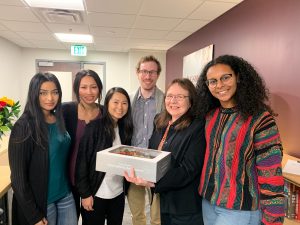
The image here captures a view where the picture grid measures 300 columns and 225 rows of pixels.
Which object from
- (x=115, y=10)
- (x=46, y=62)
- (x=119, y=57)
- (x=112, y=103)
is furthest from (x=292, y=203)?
(x=46, y=62)

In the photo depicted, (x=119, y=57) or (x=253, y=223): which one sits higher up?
(x=119, y=57)

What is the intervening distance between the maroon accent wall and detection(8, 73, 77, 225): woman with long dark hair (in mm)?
1856

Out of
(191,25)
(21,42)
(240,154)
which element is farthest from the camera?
(21,42)

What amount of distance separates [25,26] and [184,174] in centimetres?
398

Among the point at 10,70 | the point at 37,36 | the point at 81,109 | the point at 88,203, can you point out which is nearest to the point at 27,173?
the point at 88,203

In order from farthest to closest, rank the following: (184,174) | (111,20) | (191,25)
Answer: (191,25), (111,20), (184,174)

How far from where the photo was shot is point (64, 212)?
149 centimetres

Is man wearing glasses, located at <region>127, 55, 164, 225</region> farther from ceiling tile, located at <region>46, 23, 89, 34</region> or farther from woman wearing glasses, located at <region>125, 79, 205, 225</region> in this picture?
ceiling tile, located at <region>46, 23, 89, 34</region>

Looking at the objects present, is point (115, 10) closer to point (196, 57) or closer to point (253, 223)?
point (196, 57)

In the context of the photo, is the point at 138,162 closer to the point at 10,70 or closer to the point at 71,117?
the point at 71,117

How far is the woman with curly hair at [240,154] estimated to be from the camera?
1.03 meters

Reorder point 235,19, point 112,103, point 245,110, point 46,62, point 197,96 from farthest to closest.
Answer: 1. point 46,62
2. point 235,19
3. point 112,103
4. point 197,96
5. point 245,110

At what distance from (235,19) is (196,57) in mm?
1201

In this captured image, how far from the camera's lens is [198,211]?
1.27 meters
